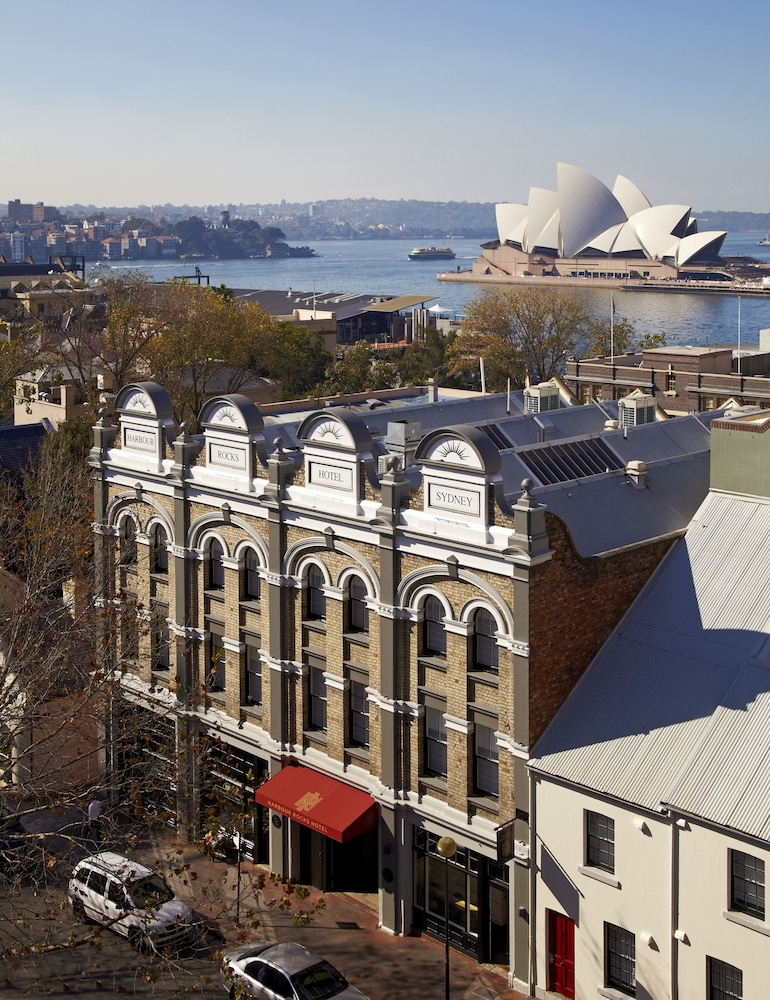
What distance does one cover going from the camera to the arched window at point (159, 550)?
112 feet

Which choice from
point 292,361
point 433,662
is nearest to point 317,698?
point 433,662

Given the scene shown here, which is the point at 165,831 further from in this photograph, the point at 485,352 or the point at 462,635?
the point at 485,352

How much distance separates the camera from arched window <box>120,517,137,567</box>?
3497 cm

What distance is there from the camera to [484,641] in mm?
26438

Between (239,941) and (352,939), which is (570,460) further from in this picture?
(239,941)

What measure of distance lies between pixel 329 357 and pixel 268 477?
60816mm

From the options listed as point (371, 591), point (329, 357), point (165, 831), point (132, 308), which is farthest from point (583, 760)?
point (329, 357)

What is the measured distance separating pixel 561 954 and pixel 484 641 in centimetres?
671

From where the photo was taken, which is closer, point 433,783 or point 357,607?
point 433,783

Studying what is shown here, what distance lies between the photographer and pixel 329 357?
297 ft

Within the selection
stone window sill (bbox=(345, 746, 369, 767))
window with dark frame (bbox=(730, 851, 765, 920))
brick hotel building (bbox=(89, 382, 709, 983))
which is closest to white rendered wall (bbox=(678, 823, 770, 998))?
window with dark frame (bbox=(730, 851, 765, 920))

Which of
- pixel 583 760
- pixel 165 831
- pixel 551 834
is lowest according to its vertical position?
pixel 165 831

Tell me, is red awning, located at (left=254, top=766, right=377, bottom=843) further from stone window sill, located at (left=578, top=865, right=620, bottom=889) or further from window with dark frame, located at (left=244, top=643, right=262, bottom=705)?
stone window sill, located at (left=578, top=865, right=620, bottom=889)

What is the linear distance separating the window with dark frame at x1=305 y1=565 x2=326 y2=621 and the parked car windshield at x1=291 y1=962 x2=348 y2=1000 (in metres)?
8.39
